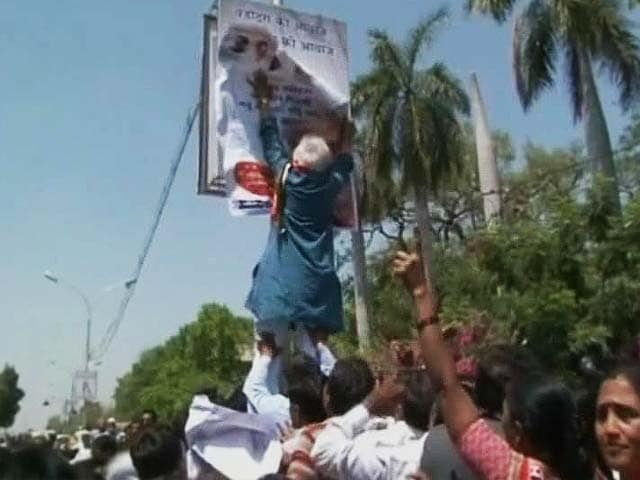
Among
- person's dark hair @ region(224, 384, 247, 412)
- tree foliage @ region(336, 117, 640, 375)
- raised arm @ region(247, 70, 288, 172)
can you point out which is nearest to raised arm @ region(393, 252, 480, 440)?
person's dark hair @ region(224, 384, 247, 412)

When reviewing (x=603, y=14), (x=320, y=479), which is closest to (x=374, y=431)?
(x=320, y=479)

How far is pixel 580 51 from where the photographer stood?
70.1 feet

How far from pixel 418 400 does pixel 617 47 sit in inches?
719

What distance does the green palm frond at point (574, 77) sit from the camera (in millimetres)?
21541

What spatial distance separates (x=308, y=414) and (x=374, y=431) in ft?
1.35

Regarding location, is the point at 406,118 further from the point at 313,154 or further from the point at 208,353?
the point at 208,353

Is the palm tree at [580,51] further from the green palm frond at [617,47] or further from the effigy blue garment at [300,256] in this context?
the effigy blue garment at [300,256]

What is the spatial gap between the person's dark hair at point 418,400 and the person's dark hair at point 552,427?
88 centimetres

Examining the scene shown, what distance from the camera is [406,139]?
26250 millimetres

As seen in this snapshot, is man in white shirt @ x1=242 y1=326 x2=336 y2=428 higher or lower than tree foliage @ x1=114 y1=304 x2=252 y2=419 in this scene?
lower

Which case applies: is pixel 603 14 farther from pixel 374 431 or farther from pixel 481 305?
pixel 374 431

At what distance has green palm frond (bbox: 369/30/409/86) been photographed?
2661cm

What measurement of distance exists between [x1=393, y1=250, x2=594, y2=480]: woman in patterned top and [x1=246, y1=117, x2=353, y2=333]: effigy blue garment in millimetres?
3953

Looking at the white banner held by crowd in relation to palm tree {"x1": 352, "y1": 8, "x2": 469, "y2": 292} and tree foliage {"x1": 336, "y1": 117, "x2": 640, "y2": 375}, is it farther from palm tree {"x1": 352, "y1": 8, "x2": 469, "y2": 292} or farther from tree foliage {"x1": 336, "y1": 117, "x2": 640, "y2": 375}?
palm tree {"x1": 352, "y1": 8, "x2": 469, "y2": 292}
